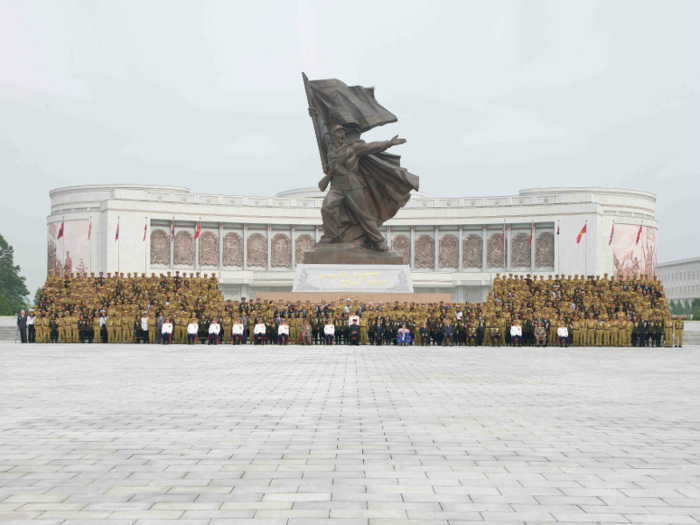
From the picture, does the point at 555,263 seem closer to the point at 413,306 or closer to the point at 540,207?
the point at 540,207

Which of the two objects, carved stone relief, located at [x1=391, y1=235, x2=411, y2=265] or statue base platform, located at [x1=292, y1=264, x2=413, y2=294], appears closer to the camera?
statue base platform, located at [x1=292, y1=264, x2=413, y2=294]

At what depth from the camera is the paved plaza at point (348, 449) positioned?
15.7 feet

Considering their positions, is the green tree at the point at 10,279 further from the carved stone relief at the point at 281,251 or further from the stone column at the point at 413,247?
the stone column at the point at 413,247

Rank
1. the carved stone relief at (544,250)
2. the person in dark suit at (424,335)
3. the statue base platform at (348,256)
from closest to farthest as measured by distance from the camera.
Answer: the person in dark suit at (424,335) < the statue base platform at (348,256) < the carved stone relief at (544,250)

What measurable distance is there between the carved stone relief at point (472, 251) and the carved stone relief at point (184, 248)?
21.2 m

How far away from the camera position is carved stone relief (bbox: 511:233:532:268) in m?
62.2

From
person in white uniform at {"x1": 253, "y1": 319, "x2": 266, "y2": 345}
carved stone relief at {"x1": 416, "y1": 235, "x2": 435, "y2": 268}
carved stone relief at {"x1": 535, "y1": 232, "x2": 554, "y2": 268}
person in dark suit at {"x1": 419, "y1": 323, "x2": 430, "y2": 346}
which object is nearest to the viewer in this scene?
person in white uniform at {"x1": 253, "y1": 319, "x2": 266, "y2": 345}

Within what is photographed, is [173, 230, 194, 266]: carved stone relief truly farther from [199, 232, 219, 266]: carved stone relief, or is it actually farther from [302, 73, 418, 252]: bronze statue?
[302, 73, 418, 252]: bronze statue

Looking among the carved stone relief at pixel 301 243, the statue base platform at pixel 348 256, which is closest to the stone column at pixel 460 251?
the carved stone relief at pixel 301 243

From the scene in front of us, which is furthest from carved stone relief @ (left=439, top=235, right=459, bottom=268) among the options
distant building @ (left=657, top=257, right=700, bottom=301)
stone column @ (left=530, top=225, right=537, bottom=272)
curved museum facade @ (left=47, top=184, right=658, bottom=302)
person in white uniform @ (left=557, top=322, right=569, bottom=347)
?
distant building @ (left=657, top=257, right=700, bottom=301)

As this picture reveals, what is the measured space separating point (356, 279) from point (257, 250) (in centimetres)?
3492

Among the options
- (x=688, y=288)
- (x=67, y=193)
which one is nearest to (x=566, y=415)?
(x=67, y=193)

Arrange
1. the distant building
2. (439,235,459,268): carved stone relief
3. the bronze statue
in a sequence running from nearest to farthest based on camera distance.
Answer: the bronze statue
(439,235,459,268): carved stone relief
the distant building

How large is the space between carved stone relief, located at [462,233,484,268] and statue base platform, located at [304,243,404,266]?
34096 millimetres
